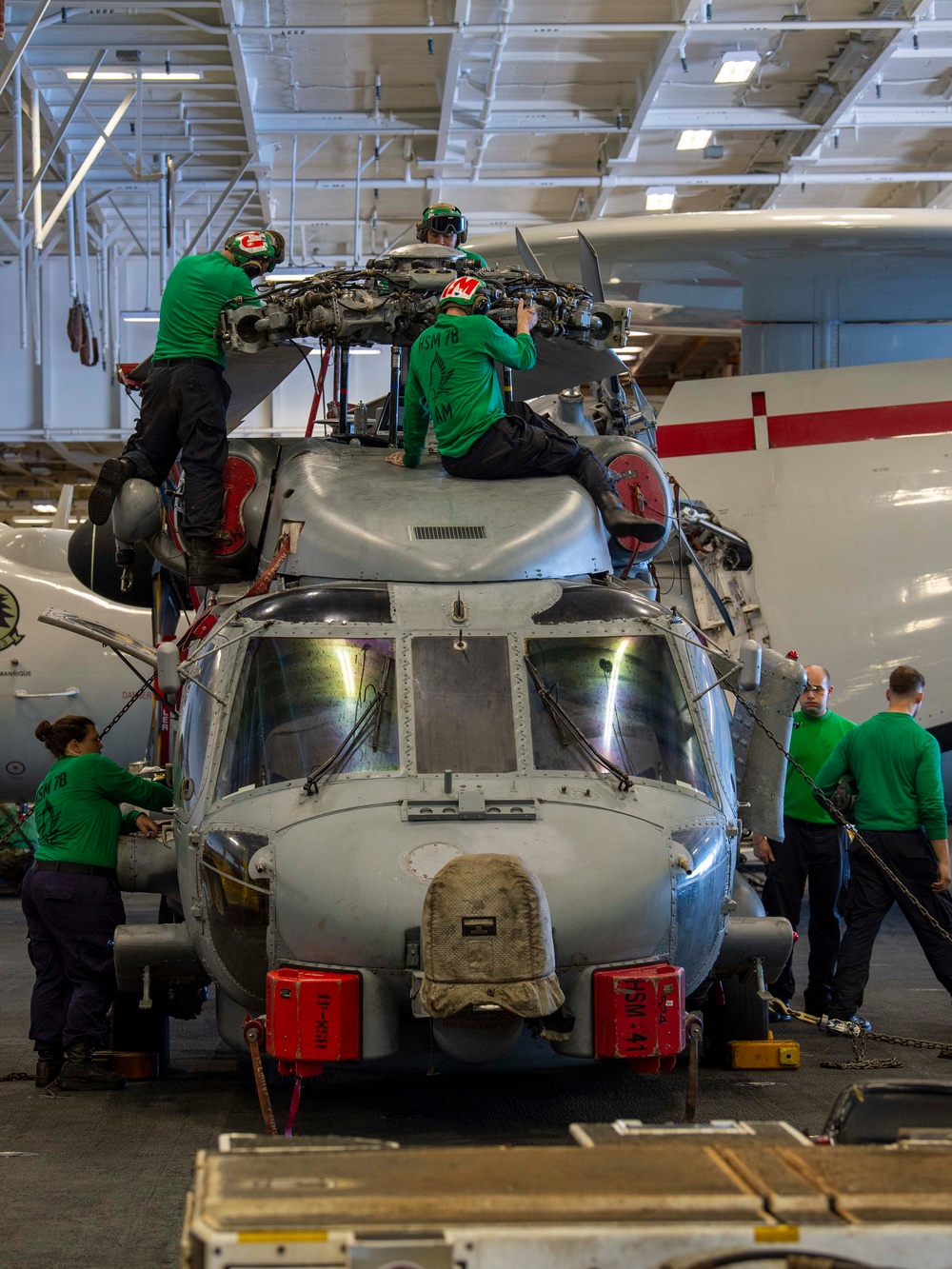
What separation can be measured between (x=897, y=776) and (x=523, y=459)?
2.79 meters

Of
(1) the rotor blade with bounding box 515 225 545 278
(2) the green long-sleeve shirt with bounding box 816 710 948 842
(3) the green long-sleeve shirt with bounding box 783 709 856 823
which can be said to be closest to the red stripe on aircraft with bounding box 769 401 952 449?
(1) the rotor blade with bounding box 515 225 545 278

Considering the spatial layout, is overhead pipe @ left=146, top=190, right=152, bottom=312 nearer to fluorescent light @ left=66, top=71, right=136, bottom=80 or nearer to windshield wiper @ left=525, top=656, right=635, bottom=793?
fluorescent light @ left=66, top=71, right=136, bottom=80

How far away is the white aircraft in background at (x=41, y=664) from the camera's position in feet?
43.0

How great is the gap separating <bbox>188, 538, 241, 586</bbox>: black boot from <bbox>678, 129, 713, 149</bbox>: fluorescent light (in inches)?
517

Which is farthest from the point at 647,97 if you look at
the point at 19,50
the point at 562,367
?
the point at 562,367

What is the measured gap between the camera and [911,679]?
7953 mm

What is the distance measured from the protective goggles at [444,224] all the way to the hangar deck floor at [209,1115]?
4.68 m

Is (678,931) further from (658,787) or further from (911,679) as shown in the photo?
(911,679)

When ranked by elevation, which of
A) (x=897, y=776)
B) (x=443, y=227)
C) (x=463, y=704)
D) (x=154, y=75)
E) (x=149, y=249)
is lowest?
(x=897, y=776)

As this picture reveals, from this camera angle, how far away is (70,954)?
22.0ft

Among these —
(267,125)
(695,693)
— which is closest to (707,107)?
(267,125)

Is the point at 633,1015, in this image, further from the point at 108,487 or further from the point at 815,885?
the point at 815,885

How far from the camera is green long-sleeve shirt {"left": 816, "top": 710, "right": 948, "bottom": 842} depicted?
7.80m

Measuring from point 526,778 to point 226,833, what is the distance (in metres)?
1.12
